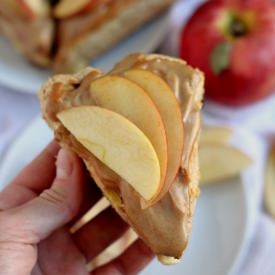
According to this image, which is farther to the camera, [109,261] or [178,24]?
[178,24]

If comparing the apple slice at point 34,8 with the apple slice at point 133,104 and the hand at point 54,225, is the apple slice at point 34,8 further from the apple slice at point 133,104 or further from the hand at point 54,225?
the apple slice at point 133,104

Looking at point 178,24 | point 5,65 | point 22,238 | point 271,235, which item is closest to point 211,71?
point 178,24

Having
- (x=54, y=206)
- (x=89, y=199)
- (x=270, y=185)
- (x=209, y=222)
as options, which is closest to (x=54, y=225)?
(x=54, y=206)

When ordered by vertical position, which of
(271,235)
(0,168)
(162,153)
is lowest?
(271,235)

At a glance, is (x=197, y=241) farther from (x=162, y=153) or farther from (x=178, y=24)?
(x=178, y=24)

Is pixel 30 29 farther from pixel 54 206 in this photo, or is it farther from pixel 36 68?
pixel 54 206

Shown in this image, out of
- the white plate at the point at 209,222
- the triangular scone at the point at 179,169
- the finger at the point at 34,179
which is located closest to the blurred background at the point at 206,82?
the white plate at the point at 209,222
